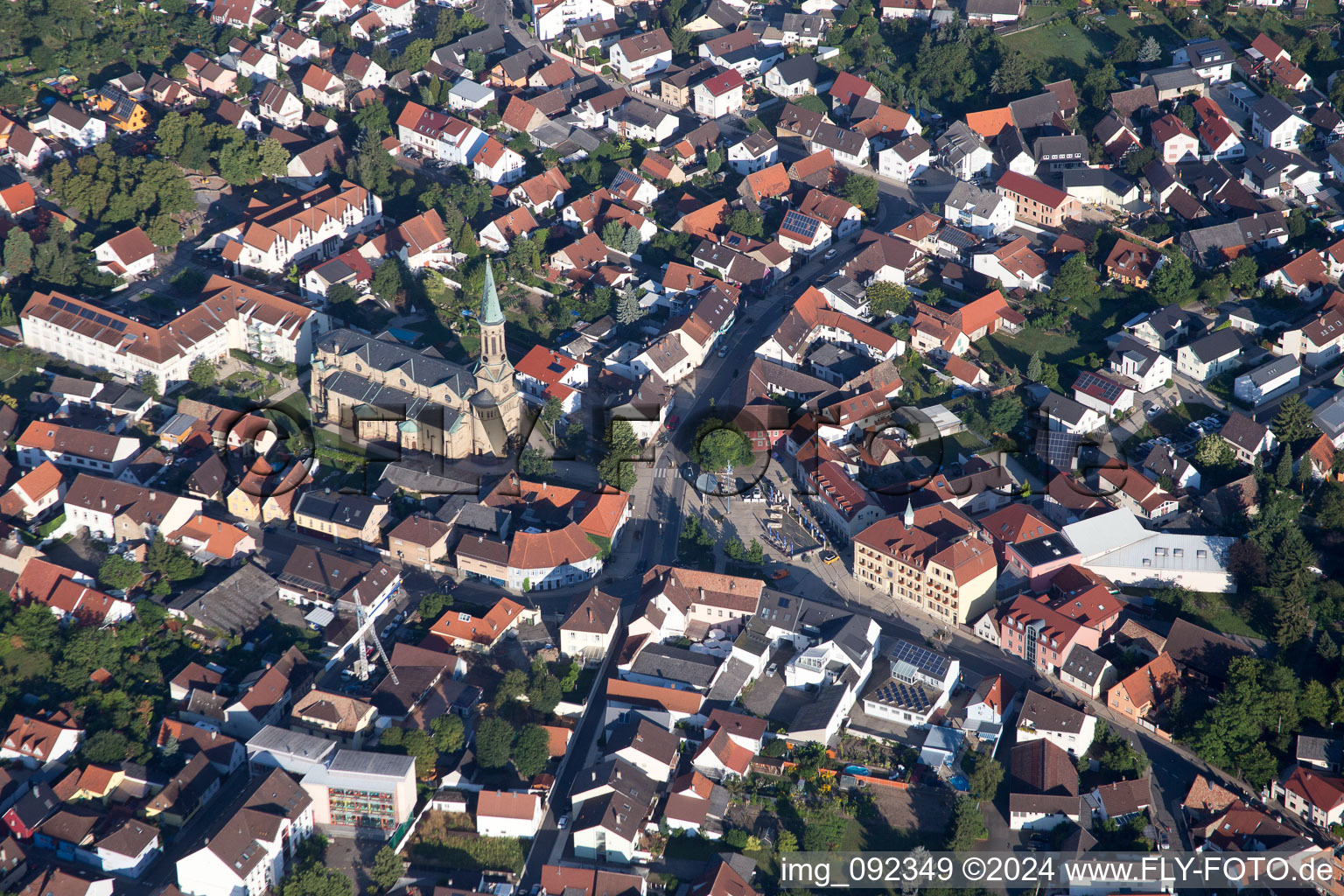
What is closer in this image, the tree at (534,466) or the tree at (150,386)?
the tree at (534,466)

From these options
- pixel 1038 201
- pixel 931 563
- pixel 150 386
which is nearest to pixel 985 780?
pixel 931 563

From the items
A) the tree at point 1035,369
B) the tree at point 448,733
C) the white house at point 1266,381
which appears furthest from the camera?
the tree at point 1035,369

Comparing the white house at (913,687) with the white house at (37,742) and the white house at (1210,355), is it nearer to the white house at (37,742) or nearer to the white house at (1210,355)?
the white house at (1210,355)

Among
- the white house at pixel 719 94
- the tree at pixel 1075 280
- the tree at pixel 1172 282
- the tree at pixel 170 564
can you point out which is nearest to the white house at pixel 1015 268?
the tree at pixel 1075 280

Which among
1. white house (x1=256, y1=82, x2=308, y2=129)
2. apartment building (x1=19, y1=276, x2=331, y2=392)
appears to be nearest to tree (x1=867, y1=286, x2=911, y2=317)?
apartment building (x1=19, y1=276, x2=331, y2=392)

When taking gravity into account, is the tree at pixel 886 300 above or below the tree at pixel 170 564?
below

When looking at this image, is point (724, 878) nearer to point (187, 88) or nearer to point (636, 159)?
point (636, 159)

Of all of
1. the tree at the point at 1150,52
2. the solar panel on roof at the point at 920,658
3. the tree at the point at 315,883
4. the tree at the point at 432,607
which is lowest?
the solar panel on roof at the point at 920,658

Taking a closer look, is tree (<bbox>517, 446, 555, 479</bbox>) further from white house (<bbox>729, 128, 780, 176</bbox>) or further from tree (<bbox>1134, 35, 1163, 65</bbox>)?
tree (<bbox>1134, 35, 1163, 65</bbox>)
